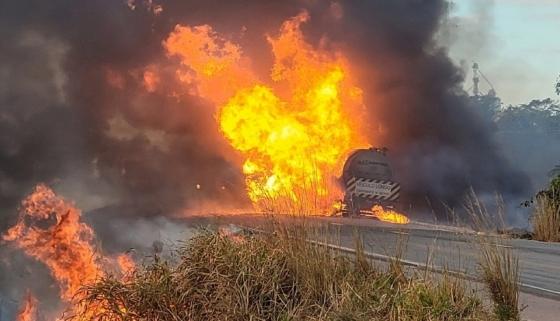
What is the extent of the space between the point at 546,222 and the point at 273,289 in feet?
24.1

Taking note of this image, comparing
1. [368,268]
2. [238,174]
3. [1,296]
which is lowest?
[1,296]

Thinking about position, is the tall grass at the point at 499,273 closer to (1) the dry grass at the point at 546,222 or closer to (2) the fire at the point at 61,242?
(2) the fire at the point at 61,242

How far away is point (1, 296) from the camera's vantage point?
48.0 feet

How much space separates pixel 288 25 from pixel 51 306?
11.6 metres

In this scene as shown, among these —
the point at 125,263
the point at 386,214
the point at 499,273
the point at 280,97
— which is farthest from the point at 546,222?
the point at 280,97

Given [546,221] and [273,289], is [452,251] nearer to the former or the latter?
[273,289]

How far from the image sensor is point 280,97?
1900 centimetres

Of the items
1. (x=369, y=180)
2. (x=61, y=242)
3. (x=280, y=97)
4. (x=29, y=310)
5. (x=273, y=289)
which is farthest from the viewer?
(x=280, y=97)

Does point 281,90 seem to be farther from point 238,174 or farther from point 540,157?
point 540,157

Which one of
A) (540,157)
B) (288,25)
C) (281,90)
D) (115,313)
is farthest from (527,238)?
(540,157)

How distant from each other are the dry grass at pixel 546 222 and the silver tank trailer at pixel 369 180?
5790 millimetres

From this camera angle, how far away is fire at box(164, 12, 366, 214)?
18.0 meters

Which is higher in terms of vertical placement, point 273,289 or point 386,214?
point 386,214

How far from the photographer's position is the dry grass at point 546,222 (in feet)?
36.8
